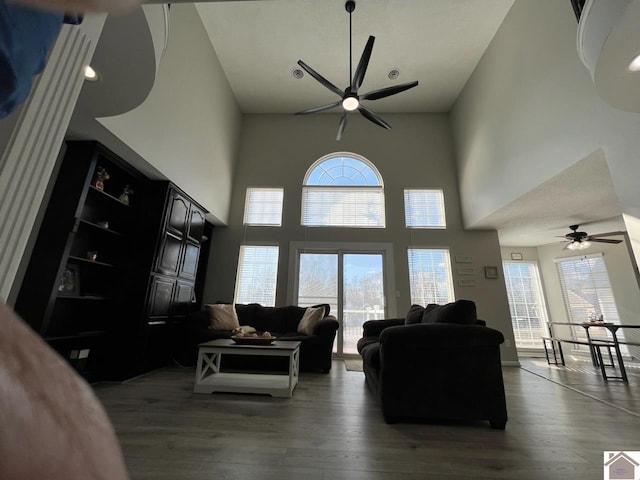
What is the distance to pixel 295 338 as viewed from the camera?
336 centimetres

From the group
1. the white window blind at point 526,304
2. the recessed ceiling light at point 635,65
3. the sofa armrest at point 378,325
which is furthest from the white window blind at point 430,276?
the recessed ceiling light at point 635,65

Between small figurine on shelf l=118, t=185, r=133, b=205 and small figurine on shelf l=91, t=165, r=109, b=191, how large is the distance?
29cm

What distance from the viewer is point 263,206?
5.18 m

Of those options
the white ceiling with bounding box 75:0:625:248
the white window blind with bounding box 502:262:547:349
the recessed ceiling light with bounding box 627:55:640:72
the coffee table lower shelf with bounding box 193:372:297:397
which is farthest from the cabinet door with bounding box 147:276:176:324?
the white window blind with bounding box 502:262:547:349

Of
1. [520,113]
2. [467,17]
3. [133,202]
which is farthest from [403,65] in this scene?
[133,202]

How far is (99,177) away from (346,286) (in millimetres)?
3670

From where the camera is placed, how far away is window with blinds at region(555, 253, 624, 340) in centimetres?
491

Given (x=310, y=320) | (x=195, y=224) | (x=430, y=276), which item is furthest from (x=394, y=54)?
(x=310, y=320)

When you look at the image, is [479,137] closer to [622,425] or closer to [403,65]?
[403,65]

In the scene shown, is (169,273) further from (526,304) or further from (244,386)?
(526,304)

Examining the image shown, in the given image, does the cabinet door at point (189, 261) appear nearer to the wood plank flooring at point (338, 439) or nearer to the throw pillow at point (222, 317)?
the throw pillow at point (222, 317)

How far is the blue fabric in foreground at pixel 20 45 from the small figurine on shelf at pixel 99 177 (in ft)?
8.65

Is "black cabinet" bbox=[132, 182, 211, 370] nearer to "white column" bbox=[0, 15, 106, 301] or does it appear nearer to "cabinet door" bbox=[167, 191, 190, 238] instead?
"cabinet door" bbox=[167, 191, 190, 238]

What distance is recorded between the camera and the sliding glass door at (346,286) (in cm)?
455
